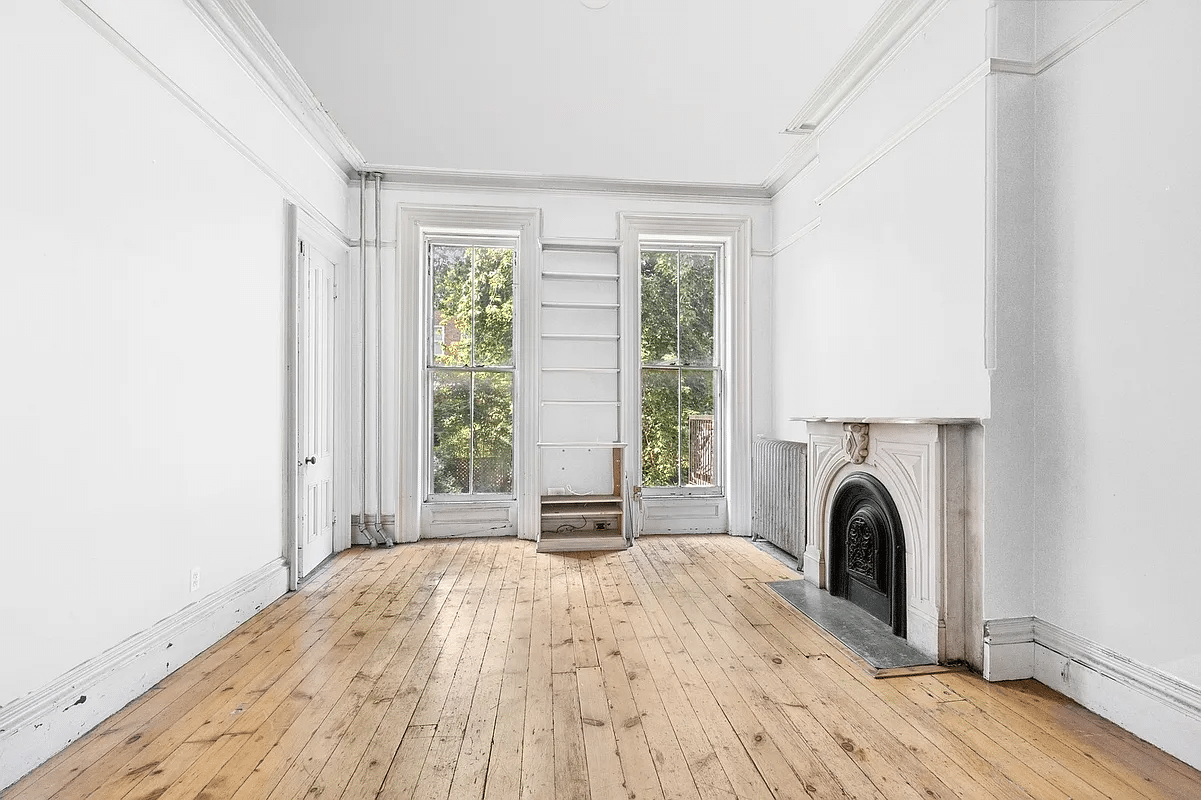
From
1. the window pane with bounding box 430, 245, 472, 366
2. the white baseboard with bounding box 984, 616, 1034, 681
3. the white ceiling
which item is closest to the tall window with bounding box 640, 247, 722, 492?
the white ceiling

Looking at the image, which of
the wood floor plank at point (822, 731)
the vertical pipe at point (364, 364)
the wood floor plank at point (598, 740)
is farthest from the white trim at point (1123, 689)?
the vertical pipe at point (364, 364)

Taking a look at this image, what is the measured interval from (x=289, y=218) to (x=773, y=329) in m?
4.00

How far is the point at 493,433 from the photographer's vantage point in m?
5.63

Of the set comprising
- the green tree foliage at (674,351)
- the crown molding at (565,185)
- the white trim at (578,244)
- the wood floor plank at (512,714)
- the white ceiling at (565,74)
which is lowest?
the wood floor plank at (512,714)

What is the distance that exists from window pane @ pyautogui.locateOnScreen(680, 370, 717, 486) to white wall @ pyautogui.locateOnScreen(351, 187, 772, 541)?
0.43 meters

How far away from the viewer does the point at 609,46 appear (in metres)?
3.48

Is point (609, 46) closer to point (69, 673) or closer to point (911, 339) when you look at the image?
point (911, 339)

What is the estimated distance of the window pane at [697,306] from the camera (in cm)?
584

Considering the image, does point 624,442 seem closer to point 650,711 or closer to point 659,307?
point 659,307

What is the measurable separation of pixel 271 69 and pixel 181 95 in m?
0.96

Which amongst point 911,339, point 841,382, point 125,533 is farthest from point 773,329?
point 125,533

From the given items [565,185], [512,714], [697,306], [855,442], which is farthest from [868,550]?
[565,185]

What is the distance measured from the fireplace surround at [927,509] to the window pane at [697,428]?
7.91 ft

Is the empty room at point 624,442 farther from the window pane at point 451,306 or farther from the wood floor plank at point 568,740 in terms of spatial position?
the window pane at point 451,306
